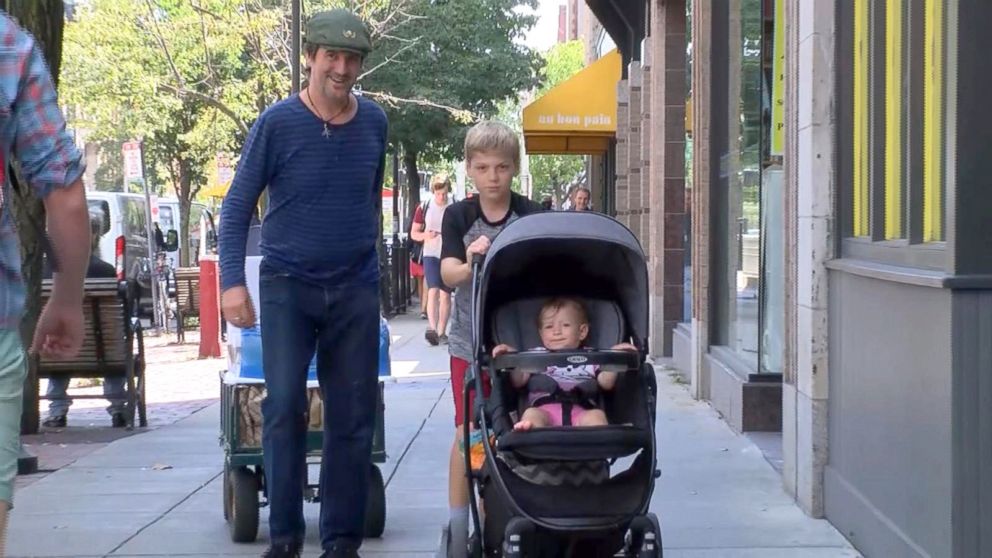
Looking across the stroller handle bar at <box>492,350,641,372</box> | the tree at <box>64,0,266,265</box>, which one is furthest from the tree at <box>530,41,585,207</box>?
the stroller handle bar at <box>492,350,641,372</box>

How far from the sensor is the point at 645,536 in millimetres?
5102

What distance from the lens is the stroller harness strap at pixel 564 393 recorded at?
5.37 meters

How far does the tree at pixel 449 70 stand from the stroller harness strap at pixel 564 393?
2421 cm

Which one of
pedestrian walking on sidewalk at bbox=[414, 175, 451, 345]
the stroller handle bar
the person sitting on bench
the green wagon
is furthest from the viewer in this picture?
pedestrian walking on sidewalk at bbox=[414, 175, 451, 345]

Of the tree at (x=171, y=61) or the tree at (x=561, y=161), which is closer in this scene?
the tree at (x=171, y=61)

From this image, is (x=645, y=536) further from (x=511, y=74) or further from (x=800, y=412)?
(x=511, y=74)

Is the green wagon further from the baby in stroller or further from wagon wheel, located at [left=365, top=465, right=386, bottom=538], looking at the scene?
the baby in stroller

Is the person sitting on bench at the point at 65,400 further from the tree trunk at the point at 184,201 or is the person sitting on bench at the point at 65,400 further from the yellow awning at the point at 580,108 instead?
the tree trunk at the point at 184,201

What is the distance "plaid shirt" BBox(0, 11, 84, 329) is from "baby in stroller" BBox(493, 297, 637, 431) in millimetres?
1937

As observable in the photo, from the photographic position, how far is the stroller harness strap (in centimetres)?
537

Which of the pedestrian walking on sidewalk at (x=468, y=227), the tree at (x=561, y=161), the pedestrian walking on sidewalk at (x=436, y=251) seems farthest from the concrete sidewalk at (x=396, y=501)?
the tree at (x=561, y=161)

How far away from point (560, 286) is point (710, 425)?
5079 millimetres

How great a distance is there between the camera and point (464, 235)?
19.3 ft

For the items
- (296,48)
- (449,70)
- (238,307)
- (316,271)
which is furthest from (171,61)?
(238,307)
